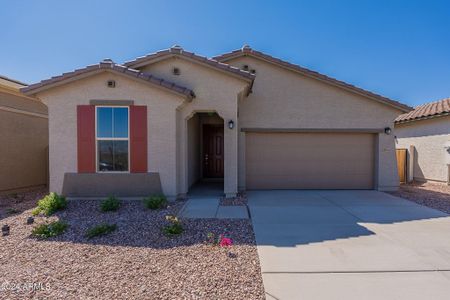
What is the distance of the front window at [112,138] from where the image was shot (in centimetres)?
832

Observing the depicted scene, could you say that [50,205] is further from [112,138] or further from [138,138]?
[138,138]

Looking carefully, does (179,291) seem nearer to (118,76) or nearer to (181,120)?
(181,120)

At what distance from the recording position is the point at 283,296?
3414mm

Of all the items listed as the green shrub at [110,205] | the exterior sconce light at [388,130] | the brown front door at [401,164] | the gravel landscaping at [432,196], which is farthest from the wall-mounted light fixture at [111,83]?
the brown front door at [401,164]

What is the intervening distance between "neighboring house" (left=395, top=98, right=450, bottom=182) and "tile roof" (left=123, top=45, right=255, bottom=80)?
10.7 m

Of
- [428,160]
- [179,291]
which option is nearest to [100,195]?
[179,291]

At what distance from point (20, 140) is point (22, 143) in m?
0.15

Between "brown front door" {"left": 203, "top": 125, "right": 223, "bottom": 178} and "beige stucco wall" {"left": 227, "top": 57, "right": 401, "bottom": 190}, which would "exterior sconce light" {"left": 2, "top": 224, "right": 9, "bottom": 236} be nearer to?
"beige stucco wall" {"left": 227, "top": 57, "right": 401, "bottom": 190}

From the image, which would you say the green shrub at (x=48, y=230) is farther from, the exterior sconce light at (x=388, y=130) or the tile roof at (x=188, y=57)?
the exterior sconce light at (x=388, y=130)

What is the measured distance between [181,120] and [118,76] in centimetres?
244

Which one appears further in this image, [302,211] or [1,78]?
[1,78]

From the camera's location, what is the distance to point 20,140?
10.9 m

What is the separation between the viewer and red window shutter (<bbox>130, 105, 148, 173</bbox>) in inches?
326

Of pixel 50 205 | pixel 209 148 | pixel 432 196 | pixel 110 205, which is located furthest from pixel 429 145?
pixel 50 205
